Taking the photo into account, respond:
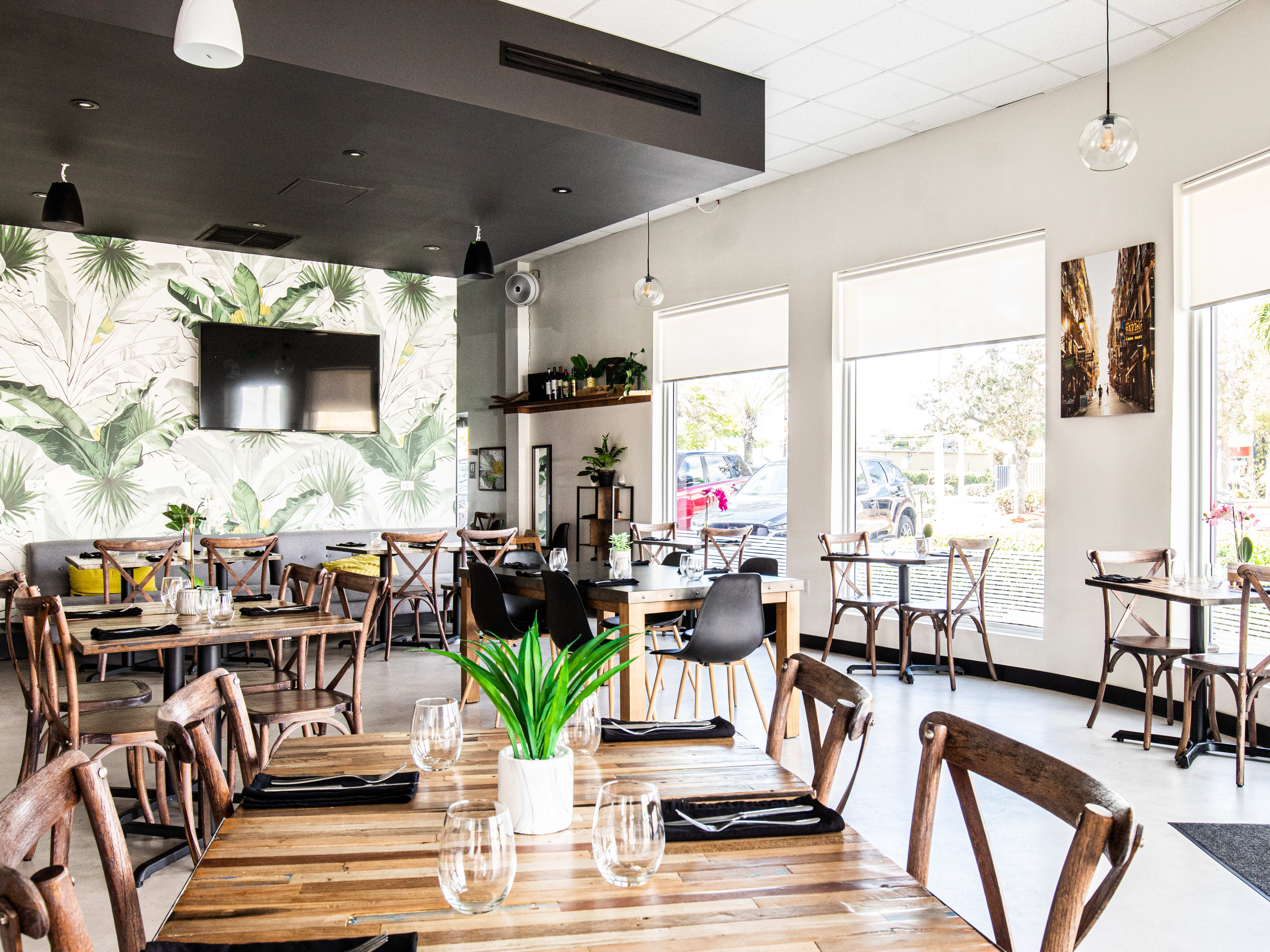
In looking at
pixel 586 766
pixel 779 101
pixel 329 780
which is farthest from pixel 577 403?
pixel 329 780

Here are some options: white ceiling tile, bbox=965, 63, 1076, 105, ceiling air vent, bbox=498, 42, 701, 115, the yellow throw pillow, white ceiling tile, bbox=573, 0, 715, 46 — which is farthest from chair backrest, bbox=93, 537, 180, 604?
white ceiling tile, bbox=965, 63, 1076, 105

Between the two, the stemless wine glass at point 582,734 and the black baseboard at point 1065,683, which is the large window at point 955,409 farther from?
the stemless wine glass at point 582,734

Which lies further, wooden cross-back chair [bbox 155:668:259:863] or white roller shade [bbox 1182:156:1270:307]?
white roller shade [bbox 1182:156:1270:307]

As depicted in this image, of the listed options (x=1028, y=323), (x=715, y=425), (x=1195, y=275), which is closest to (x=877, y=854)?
(x=1195, y=275)

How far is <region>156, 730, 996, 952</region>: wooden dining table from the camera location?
3.88ft

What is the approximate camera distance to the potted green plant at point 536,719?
1536 mm

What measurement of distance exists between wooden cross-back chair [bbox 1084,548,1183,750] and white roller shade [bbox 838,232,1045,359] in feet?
5.38

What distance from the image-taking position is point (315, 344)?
8172 mm

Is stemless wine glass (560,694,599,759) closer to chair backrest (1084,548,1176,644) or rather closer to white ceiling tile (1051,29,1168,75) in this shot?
chair backrest (1084,548,1176,644)

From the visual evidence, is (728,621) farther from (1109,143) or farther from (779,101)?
(779,101)

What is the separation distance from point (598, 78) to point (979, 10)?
6.32 feet

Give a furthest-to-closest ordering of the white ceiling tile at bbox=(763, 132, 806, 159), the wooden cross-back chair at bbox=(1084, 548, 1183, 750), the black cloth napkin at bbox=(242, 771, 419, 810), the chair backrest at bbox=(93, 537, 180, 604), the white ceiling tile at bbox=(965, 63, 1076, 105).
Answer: the white ceiling tile at bbox=(763, 132, 806, 159) → the chair backrest at bbox=(93, 537, 180, 604) → the white ceiling tile at bbox=(965, 63, 1076, 105) → the wooden cross-back chair at bbox=(1084, 548, 1183, 750) → the black cloth napkin at bbox=(242, 771, 419, 810)

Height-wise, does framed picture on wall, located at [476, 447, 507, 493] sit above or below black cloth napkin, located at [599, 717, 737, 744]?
above

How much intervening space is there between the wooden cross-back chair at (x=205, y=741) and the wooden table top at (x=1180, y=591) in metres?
3.87
